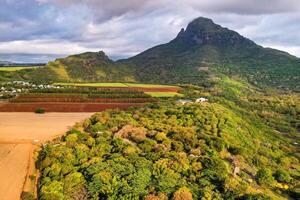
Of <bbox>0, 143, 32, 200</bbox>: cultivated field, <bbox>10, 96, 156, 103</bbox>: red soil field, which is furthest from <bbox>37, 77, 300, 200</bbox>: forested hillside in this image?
<bbox>10, 96, 156, 103</bbox>: red soil field

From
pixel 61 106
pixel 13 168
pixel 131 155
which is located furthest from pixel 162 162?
pixel 61 106

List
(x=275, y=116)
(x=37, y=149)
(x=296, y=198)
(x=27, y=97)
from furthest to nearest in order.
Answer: (x=275, y=116) → (x=27, y=97) → (x=37, y=149) → (x=296, y=198)

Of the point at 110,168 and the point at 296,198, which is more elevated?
the point at 110,168

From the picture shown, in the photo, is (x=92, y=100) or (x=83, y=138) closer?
(x=83, y=138)

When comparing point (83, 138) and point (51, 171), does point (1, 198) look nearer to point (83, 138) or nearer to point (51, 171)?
point (51, 171)

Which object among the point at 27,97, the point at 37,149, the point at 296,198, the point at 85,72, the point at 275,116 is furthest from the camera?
the point at 85,72

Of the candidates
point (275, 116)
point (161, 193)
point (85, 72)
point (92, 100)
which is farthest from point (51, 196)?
point (85, 72)

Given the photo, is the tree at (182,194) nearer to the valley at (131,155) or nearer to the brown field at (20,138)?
the valley at (131,155)

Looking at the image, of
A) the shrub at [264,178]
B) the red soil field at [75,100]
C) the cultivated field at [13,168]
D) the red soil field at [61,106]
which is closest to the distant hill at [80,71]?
the red soil field at [75,100]
